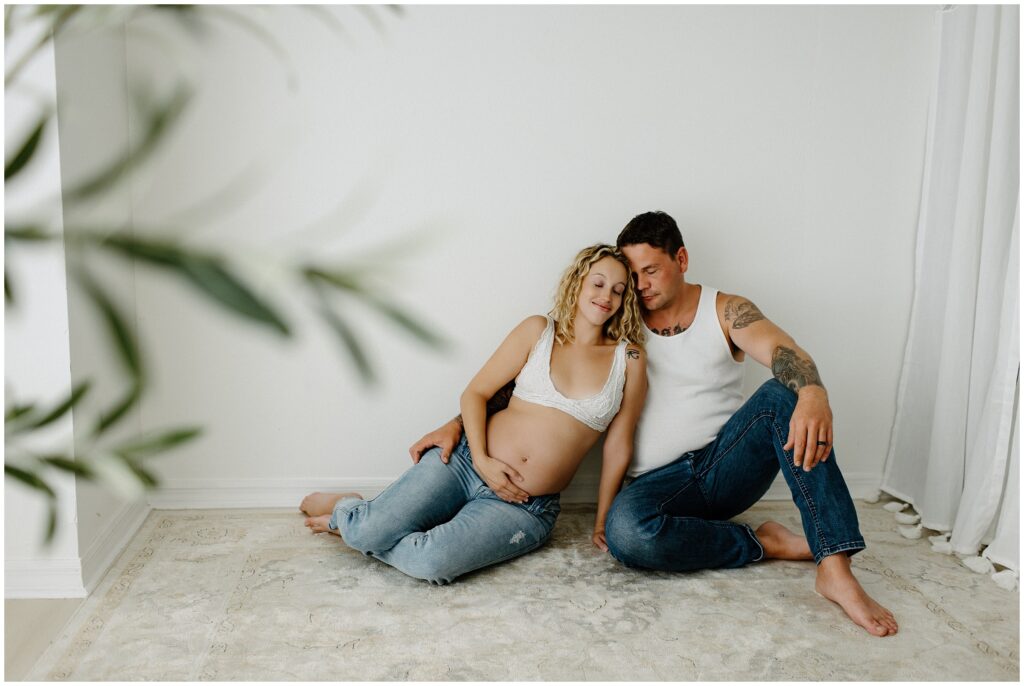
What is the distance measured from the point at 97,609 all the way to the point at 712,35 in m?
2.31

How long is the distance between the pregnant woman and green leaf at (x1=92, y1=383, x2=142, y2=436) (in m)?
1.59

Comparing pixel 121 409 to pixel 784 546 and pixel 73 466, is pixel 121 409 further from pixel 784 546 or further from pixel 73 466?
pixel 784 546

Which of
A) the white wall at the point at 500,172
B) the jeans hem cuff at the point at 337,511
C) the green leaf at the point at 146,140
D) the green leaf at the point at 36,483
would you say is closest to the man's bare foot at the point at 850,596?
the white wall at the point at 500,172

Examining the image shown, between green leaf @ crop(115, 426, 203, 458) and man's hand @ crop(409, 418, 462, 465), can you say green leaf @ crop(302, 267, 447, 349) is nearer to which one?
green leaf @ crop(115, 426, 203, 458)

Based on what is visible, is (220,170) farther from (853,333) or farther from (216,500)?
(853,333)

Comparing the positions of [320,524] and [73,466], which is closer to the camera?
[73,466]

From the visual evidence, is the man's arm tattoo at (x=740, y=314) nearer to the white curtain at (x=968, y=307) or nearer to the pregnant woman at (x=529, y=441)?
the pregnant woman at (x=529, y=441)

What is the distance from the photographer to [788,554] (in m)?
2.19

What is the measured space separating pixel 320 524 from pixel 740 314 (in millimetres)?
1335

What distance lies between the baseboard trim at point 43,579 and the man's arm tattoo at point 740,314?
1803 millimetres

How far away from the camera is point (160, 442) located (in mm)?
447

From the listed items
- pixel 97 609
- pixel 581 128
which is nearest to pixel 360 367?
pixel 97 609

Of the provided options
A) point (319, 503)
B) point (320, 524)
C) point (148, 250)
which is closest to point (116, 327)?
point (148, 250)

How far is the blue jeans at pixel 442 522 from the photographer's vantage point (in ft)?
6.61
